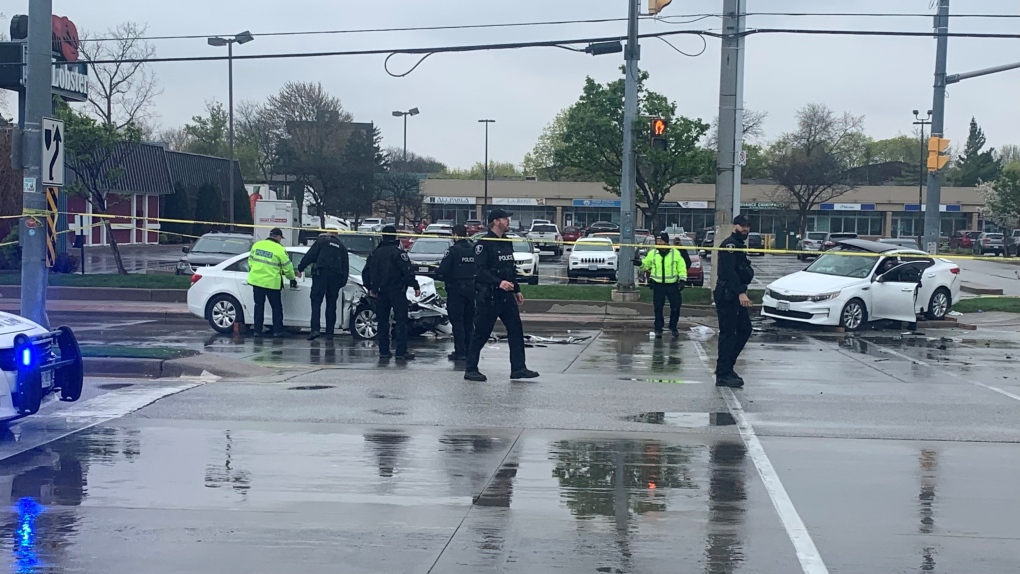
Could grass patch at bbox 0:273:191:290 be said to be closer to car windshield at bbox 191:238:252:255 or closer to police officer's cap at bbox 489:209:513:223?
car windshield at bbox 191:238:252:255

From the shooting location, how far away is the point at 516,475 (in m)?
7.44

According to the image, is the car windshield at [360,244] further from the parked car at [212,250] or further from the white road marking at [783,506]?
the white road marking at [783,506]

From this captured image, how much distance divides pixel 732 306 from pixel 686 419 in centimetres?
240

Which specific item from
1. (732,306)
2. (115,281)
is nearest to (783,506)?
(732,306)

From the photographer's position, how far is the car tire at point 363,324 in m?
16.1

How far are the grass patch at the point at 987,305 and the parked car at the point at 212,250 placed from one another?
1747 cm

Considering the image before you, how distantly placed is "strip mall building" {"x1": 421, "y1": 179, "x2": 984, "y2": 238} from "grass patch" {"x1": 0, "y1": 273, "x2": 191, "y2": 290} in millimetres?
54718

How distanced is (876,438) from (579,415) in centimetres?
258

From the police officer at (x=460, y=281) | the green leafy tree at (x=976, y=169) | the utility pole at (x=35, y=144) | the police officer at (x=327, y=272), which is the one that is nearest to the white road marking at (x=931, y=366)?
the police officer at (x=460, y=281)

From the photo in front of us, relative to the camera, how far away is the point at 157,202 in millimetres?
56062

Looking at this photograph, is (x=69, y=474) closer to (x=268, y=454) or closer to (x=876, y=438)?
(x=268, y=454)

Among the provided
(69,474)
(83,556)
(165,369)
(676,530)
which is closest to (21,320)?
(69,474)

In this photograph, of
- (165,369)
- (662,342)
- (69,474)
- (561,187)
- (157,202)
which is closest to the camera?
(69,474)

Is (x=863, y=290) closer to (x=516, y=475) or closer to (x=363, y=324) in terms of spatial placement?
(x=363, y=324)
